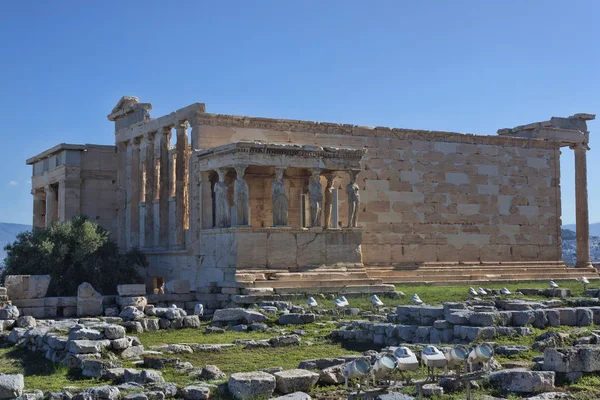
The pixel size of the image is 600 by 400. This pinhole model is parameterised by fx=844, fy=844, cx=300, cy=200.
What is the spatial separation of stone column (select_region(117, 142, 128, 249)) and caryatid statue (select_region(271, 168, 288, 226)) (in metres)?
7.88

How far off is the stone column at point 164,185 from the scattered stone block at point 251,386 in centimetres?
1652

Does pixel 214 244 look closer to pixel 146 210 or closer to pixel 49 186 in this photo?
pixel 146 210

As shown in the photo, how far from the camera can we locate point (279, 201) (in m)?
21.5

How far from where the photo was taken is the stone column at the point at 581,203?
30.9 metres

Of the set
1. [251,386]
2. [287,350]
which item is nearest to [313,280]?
[287,350]

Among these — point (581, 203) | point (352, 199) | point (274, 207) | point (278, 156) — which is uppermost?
point (278, 156)

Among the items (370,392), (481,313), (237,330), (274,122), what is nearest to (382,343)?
(481,313)

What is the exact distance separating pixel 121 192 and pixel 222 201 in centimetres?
735

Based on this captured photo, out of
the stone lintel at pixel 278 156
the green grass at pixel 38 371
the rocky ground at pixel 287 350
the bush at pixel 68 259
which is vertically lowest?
the green grass at pixel 38 371

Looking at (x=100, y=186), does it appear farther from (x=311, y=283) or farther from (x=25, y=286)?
(x=311, y=283)

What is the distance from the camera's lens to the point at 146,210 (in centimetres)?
2638

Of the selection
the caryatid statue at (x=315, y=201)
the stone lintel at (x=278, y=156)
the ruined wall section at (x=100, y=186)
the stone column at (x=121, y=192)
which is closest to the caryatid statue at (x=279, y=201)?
the stone lintel at (x=278, y=156)

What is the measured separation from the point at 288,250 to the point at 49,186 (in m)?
11.3

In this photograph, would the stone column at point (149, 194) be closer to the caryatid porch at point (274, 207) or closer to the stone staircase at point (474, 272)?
the caryatid porch at point (274, 207)
